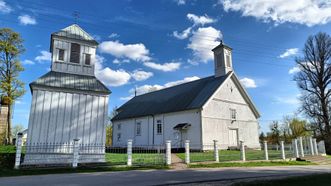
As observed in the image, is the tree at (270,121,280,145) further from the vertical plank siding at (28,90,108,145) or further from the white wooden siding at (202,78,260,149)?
the vertical plank siding at (28,90,108,145)

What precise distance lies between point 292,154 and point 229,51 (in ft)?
41.1

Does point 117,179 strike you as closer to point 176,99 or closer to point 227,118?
point 227,118

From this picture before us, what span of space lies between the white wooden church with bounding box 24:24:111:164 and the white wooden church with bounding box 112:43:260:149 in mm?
11135

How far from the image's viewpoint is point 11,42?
26750mm

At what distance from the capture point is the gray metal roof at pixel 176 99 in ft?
84.1

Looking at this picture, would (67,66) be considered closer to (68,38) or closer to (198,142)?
(68,38)

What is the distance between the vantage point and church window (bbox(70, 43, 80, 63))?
52.4ft

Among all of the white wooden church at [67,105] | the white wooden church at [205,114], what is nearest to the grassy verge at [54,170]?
the white wooden church at [67,105]

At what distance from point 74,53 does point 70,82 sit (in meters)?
2.27

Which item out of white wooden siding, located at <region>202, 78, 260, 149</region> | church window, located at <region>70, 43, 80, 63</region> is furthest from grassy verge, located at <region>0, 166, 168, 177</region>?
white wooden siding, located at <region>202, 78, 260, 149</region>

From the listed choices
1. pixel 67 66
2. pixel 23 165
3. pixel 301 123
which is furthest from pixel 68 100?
pixel 301 123

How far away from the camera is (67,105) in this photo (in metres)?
14.1

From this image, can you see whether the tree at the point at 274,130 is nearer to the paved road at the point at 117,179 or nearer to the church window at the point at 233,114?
the church window at the point at 233,114

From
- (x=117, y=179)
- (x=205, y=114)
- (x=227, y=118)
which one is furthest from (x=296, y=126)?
(x=117, y=179)
